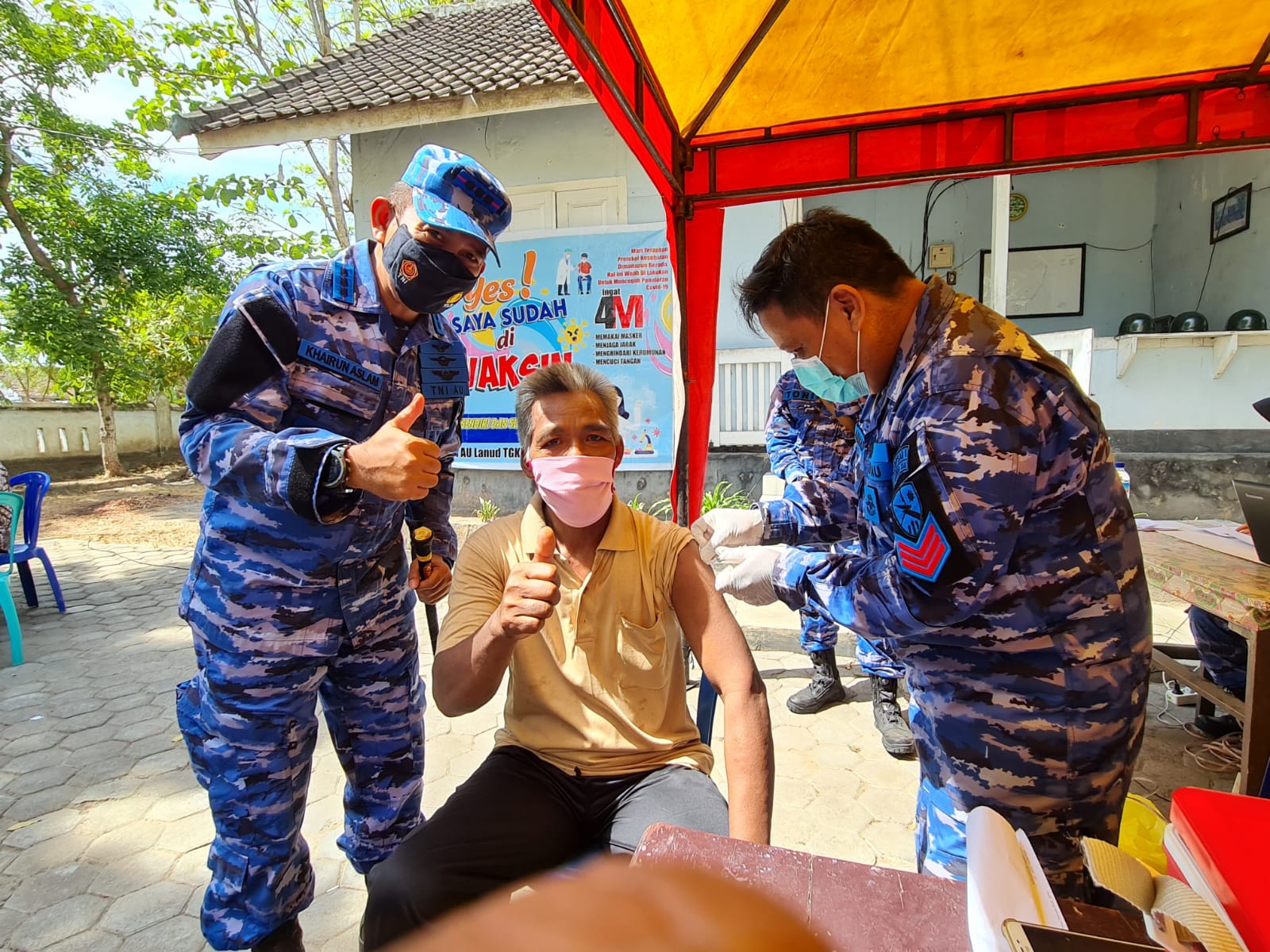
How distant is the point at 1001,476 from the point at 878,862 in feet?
5.77

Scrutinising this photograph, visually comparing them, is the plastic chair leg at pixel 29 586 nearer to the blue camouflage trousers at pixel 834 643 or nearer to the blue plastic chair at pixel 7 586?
the blue plastic chair at pixel 7 586

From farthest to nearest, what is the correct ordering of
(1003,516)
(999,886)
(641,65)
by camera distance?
(641,65) < (1003,516) < (999,886)

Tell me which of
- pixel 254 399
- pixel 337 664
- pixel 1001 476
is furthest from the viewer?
pixel 337 664

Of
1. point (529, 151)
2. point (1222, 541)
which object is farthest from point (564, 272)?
point (1222, 541)

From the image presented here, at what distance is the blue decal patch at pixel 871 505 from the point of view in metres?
1.41

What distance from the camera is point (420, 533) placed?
5.87 feet

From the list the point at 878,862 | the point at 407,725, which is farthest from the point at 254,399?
the point at 878,862

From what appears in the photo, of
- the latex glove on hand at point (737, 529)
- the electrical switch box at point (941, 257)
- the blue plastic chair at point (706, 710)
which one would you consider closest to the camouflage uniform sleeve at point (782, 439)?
the latex glove on hand at point (737, 529)

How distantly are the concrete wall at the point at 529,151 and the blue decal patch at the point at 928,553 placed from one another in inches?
221

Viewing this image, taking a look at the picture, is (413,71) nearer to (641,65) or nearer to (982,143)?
(641,65)

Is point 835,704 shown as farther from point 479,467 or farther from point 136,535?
point 136,535

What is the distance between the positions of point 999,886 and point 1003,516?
672 mm

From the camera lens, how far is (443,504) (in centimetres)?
203

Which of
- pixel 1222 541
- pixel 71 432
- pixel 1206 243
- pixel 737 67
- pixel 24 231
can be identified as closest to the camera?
pixel 737 67
